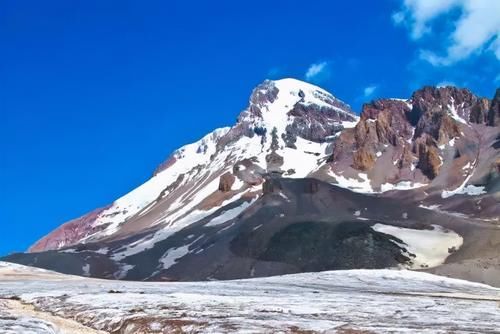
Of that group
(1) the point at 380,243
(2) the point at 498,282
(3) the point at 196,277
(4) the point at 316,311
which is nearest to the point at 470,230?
(1) the point at 380,243

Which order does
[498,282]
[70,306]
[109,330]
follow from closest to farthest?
[109,330], [70,306], [498,282]

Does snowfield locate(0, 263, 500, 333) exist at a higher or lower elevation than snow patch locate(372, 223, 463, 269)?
lower

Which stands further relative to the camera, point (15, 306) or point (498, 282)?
point (498, 282)

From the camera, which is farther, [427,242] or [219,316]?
[427,242]

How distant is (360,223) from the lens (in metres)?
165

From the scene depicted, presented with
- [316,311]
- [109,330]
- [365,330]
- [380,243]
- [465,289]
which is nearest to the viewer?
[365,330]

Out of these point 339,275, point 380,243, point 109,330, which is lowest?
point 109,330

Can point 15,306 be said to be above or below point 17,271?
below

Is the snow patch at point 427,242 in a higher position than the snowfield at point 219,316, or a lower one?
higher

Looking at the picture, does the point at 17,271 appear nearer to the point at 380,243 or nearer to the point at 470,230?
the point at 380,243

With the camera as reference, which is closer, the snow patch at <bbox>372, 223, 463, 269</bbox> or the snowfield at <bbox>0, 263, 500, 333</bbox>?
the snowfield at <bbox>0, 263, 500, 333</bbox>

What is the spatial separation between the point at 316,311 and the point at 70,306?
17.7 meters

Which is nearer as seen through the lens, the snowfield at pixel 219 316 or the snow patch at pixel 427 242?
the snowfield at pixel 219 316

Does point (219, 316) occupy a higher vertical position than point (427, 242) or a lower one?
lower
